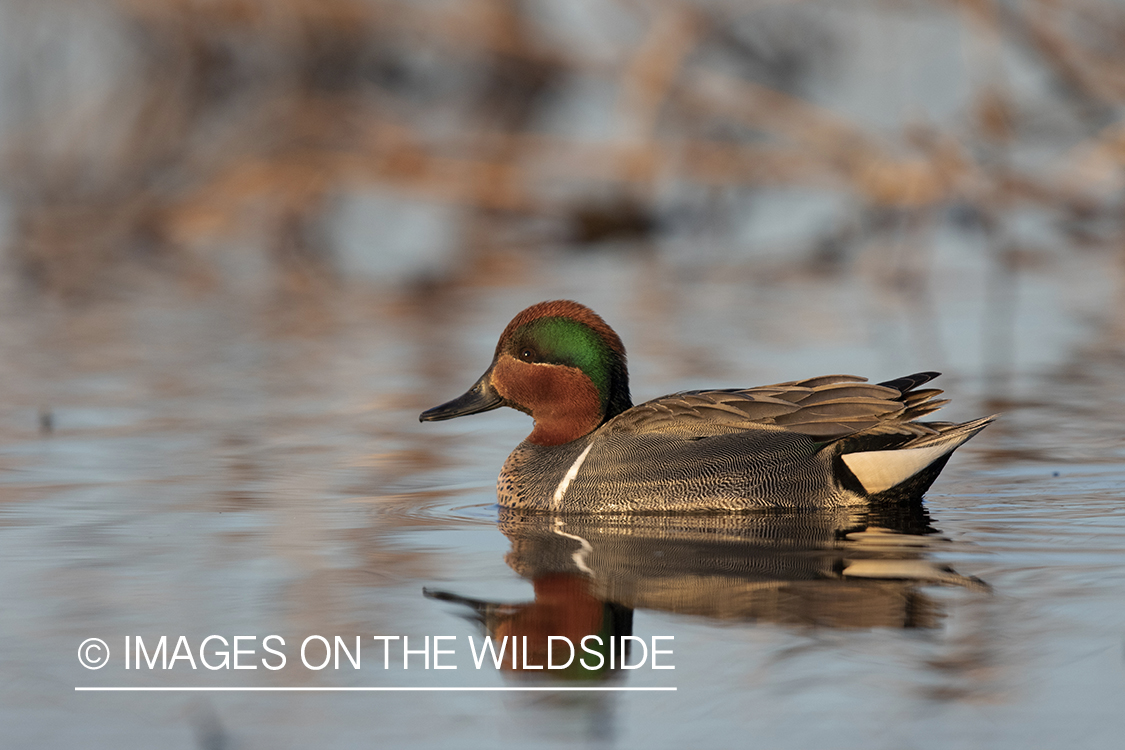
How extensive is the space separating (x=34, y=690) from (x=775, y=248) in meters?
11.9

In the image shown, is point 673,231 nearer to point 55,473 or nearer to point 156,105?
point 156,105

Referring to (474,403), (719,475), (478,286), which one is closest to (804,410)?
(719,475)

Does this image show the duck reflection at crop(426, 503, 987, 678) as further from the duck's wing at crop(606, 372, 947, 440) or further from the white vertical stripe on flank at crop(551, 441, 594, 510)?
the duck's wing at crop(606, 372, 947, 440)

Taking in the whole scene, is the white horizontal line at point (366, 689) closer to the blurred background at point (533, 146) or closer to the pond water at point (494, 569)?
the pond water at point (494, 569)

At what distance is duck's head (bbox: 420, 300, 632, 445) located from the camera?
6.19 meters

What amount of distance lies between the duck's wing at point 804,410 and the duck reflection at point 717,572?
0.29m

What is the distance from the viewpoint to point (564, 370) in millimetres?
6207

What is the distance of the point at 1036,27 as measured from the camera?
12.4m

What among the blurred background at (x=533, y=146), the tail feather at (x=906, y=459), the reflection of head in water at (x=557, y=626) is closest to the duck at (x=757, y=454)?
the tail feather at (x=906, y=459)

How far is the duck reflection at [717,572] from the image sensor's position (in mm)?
4238

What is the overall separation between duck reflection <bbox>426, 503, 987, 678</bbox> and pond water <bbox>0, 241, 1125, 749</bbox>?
16mm

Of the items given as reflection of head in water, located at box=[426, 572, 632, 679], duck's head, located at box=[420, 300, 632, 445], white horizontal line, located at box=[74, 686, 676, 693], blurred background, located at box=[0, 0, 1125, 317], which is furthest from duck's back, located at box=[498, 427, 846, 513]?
blurred background, located at box=[0, 0, 1125, 317]

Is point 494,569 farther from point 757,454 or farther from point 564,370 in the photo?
point 564,370

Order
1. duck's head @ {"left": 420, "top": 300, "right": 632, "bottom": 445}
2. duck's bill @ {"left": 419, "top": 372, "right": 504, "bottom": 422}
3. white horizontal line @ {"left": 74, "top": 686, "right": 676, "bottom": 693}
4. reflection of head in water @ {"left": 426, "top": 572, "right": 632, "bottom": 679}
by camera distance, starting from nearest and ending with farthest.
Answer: white horizontal line @ {"left": 74, "top": 686, "right": 676, "bottom": 693}, reflection of head in water @ {"left": 426, "top": 572, "right": 632, "bottom": 679}, duck's head @ {"left": 420, "top": 300, "right": 632, "bottom": 445}, duck's bill @ {"left": 419, "top": 372, "right": 504, "bottom": 422}
